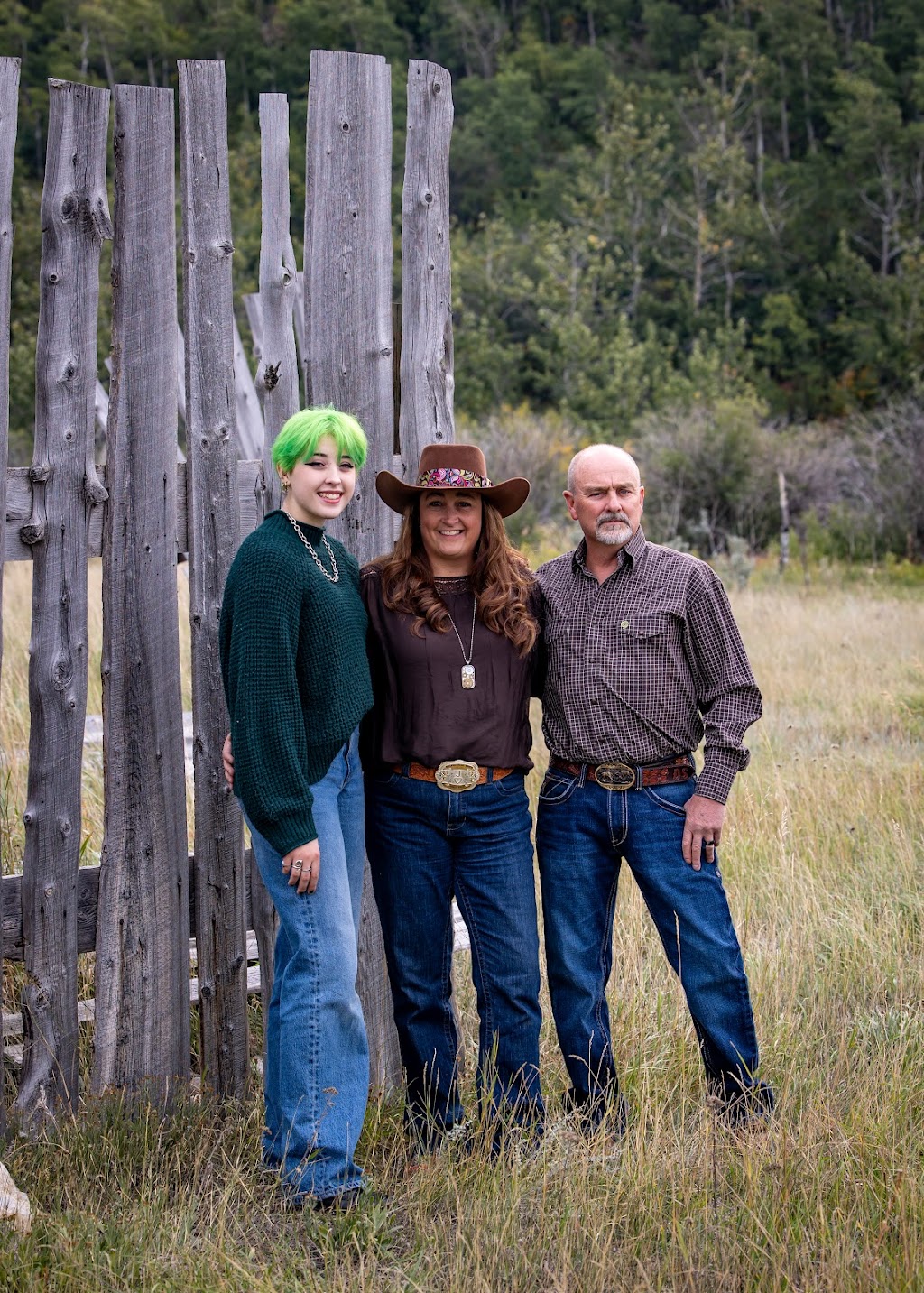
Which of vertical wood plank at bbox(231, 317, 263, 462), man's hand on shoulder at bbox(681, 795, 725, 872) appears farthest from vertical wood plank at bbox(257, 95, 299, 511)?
vertical wood plank at bbox(231, 317, 263, 462)

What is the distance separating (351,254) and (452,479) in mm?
734

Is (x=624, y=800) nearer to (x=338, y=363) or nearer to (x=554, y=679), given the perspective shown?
(x=554, y=679)

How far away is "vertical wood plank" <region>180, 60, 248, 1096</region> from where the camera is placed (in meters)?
3.17

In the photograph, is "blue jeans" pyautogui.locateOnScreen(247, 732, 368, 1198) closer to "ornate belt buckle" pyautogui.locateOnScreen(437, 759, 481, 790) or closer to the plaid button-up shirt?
"ornate belt buckle" pyautogui.locateOnScreen(437, 759, 481, 790)

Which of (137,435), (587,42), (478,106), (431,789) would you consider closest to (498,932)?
(431,789)

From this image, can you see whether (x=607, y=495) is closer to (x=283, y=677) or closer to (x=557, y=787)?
(x=557, y=787)

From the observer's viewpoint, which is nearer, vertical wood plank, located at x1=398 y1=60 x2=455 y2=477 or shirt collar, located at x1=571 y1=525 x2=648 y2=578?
shirt collar, located at x1=571 y1=525 x2=648 y2=578

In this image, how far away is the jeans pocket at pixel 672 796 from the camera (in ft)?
10.7

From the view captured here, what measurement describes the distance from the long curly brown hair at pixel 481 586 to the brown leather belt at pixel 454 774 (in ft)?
1.04

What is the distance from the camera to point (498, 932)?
10.4 ft

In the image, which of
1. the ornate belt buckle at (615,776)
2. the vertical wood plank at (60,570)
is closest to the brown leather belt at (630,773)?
the ornate belt buckle at (615,776)

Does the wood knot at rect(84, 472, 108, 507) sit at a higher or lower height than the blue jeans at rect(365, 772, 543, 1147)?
higher

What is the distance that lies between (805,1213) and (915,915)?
2.04 m

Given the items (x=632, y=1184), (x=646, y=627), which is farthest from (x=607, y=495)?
(x=632, y=1184)
